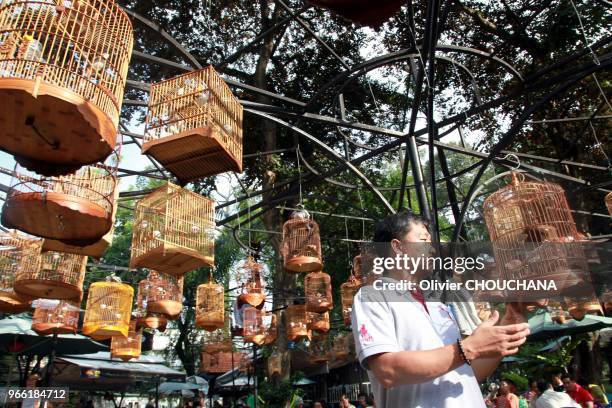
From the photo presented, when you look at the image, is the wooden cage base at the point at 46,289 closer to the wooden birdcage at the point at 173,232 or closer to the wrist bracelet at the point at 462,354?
the wooden birdcage at the point at 173,232

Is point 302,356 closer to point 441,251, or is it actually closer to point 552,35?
point 552,35

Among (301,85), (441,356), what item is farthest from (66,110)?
(301,85)

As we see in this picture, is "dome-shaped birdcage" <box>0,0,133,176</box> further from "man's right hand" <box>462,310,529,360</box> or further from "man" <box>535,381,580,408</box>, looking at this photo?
"man" <box>535,381,580,408</box>

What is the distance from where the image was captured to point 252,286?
8750mm

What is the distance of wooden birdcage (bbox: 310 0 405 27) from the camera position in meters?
1.79

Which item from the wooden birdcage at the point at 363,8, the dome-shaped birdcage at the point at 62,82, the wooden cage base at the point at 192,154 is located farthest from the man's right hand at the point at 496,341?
the wooden cage base at the point at 192,154

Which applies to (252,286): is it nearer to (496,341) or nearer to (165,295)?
(165,295)

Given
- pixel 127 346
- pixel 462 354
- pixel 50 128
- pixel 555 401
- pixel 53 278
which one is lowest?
pixel 555 401

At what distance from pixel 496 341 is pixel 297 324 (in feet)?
28.6

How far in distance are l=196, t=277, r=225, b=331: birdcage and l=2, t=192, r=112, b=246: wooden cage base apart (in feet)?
16.1

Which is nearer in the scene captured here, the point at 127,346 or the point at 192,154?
the point at 192,154

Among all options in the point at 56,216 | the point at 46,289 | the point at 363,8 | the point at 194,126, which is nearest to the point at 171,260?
the point at 46,289

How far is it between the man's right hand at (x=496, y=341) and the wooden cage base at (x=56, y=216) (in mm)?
3072

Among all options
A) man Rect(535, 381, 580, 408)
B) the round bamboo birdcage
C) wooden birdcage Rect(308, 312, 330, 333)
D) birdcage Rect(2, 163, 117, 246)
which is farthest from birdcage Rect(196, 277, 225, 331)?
man Rect(535, 381, 580, 408)
